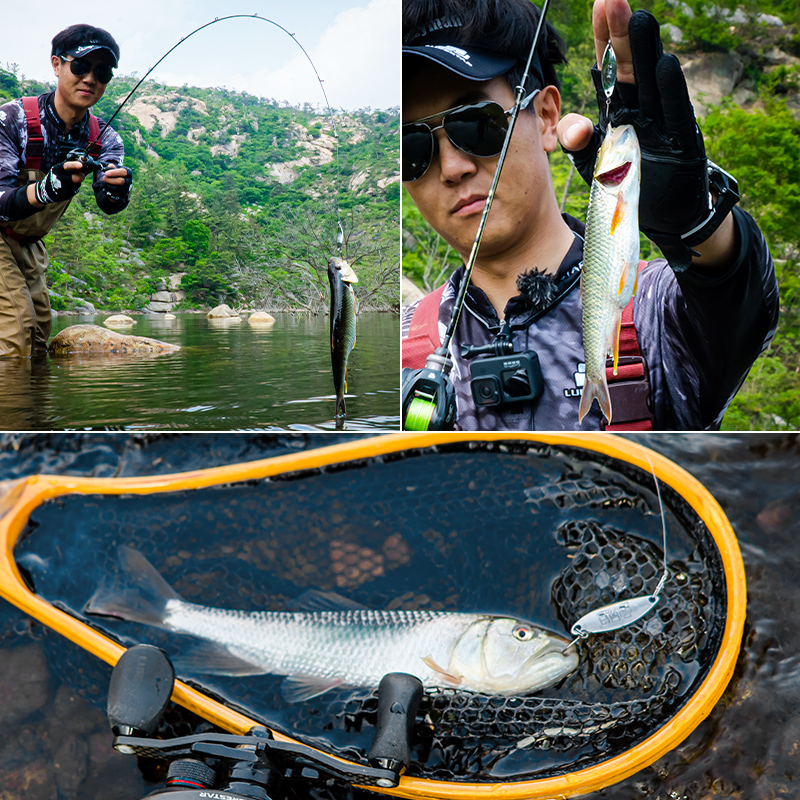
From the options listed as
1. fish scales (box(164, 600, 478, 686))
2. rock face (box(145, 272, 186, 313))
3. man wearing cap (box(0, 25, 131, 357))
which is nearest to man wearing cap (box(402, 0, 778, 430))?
fish scales (box(164, 600, 478, 686))

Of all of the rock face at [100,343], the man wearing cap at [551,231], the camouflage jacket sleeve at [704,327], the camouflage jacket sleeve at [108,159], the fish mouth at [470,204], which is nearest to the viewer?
the man wearing cap at [551,231]

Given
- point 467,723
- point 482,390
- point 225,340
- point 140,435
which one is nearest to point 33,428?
point 140,435

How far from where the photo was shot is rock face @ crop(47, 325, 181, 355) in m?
2.47

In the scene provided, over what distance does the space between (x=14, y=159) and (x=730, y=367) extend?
9.37 feet

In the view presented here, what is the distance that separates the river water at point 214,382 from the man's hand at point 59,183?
0.47 meters

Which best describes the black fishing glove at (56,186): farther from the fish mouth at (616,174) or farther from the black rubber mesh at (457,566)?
the fish mouth at (616,174)

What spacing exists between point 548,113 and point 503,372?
0.95 meters

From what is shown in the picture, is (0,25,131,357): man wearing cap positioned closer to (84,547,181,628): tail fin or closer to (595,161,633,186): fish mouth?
(84,547,181,628): tail fin

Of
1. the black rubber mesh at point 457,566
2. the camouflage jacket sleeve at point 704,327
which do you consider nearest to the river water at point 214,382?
the black rubber mesh at point 457,566

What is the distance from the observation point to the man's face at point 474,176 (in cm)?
216

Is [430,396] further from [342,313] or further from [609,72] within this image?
[609,72]

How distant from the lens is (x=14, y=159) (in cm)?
232

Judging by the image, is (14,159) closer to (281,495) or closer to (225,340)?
(225,340)

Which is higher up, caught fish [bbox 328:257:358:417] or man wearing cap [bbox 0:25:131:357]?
man wearing cap [bbox 0:25:131:357]
